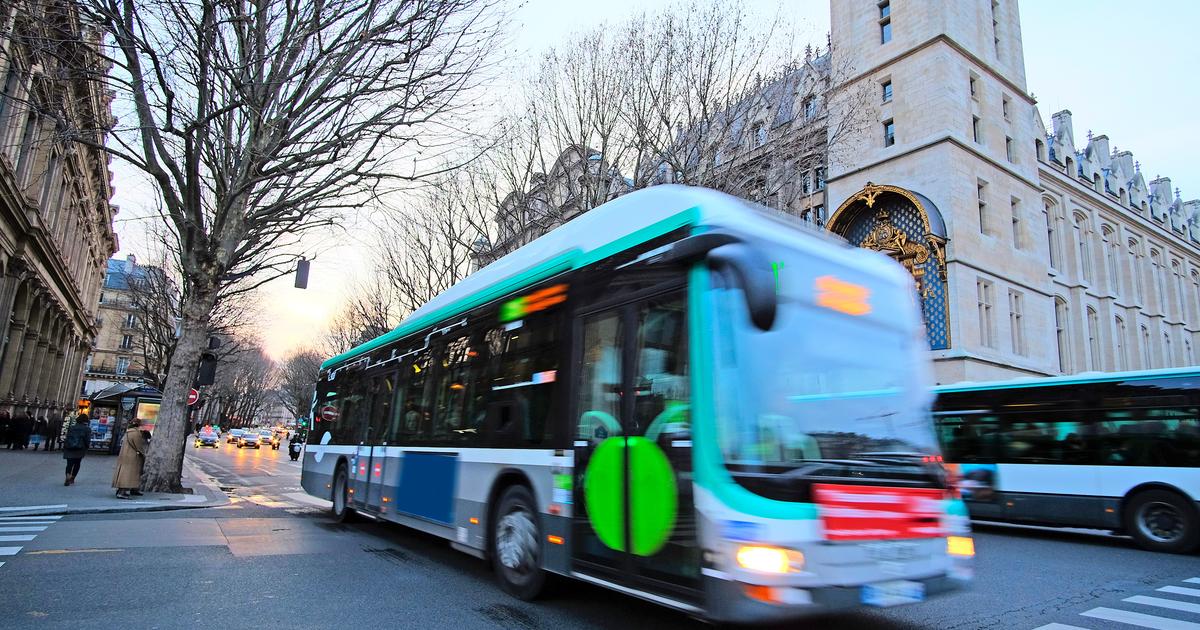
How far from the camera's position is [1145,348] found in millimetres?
39188

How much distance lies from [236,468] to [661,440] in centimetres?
2652

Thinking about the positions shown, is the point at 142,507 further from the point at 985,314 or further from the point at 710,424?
the point at 985,314

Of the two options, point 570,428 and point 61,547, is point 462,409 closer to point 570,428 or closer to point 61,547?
point 570,428

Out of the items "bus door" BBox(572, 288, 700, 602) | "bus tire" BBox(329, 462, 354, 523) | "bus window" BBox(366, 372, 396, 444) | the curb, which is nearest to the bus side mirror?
"bus door" BBox(572, 288, 700, 602)

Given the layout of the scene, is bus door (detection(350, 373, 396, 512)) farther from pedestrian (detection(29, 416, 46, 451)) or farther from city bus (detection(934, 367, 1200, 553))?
pedestrian (detection(29, 416, 46, 451))

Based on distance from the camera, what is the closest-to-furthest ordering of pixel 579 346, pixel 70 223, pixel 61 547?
1. pixel 579 346
2. pixel 61 547
3. pixel 70 223

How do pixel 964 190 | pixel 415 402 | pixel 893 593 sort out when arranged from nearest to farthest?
pixel 893 593
pixel 415 402
pixel 964 190

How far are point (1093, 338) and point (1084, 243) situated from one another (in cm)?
556

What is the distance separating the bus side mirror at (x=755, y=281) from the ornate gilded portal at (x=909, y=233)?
72.1 ft

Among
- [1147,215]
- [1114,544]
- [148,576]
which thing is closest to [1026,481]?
[1114,544]

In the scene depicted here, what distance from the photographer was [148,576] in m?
6.23

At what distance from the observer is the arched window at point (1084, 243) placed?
1415 inches

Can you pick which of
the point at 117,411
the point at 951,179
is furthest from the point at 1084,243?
the point at 117,411

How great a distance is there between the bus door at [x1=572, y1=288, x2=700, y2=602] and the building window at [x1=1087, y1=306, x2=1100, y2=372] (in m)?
36.7
